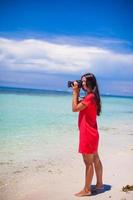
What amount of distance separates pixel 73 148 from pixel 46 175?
9.42 feet

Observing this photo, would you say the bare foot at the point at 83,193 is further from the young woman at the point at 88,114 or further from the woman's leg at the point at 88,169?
the young woman at the point at 88,114

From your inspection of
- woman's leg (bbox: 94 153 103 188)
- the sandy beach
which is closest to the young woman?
woman's leg (bbox: 94 153 103 188)

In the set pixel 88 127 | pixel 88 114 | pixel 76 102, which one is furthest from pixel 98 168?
pixel 76 102

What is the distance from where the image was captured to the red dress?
4570 millimetres

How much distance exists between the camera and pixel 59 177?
19.1 ft

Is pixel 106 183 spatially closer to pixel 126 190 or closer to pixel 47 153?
pixel 126 190

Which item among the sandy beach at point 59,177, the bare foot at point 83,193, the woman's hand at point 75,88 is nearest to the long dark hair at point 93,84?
the woman's hand at point 75,88

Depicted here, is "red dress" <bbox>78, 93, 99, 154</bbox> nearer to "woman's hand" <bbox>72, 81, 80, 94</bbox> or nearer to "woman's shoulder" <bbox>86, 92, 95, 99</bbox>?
"woman's shoulder" <bbox>86, 92, 95, 99</bbox>

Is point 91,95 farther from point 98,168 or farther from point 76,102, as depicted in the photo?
point 98,168

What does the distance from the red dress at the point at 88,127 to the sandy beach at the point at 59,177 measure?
67 centimetres

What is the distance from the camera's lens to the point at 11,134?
10.5 metres

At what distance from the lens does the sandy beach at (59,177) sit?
15.8ft

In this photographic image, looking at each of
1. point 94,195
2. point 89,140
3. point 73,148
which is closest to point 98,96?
point 89,140

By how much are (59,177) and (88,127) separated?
1.55 m
